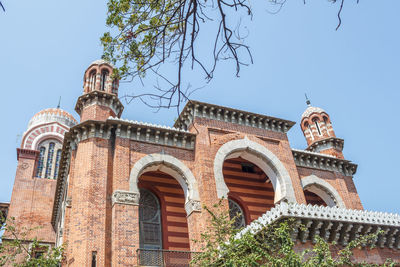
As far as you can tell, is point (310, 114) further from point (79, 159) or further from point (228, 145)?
point (79, 159)

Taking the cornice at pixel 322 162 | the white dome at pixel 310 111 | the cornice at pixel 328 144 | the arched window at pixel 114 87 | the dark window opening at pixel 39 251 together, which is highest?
the white dome at pixel 310 111

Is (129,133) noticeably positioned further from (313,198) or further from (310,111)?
(310,111)

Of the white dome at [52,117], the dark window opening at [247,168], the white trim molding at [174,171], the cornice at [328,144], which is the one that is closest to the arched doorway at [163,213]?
the white trim molding at [174,171]

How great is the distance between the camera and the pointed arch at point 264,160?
16.0m

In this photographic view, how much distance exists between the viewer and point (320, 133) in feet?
75.3

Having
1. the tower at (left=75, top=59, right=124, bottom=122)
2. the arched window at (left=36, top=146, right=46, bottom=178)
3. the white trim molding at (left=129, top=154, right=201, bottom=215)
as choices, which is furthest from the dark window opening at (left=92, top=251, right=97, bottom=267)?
the arched window at (left=36, top=146, right=46, bottom=178)

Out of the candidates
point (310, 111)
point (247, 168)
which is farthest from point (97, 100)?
point (310, 111)

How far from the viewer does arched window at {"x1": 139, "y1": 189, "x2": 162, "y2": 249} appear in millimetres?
14884

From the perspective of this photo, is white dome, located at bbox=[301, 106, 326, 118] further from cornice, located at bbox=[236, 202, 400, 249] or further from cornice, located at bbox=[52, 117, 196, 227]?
cornice, located at bbox=[236, 202, 400, 249]

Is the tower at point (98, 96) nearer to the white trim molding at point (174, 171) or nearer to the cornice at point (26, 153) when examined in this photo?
the white trim molding at point (174, 171)

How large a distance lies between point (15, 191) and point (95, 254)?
15.9 metres

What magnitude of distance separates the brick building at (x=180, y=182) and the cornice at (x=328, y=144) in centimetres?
7

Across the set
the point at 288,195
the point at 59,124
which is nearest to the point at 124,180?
the point at 288,195

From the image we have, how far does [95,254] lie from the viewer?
39.8 ft
